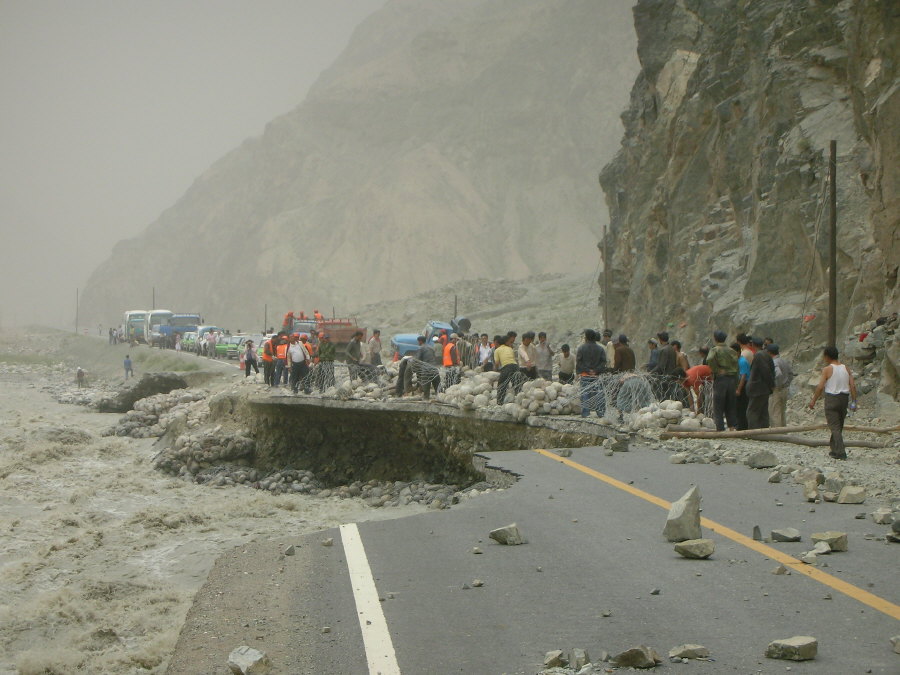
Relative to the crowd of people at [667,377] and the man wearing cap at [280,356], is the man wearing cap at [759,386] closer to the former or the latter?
the crowd of people at [667,377]

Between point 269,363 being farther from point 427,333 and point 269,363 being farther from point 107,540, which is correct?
point 107,540

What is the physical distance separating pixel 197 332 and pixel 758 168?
36.6 m

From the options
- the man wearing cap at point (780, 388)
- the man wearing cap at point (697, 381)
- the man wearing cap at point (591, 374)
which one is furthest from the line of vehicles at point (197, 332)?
the man wearing cap at point (697, 381)

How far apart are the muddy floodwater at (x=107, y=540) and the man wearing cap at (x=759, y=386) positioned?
5.40 m

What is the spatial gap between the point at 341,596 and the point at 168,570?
5540 millimetres

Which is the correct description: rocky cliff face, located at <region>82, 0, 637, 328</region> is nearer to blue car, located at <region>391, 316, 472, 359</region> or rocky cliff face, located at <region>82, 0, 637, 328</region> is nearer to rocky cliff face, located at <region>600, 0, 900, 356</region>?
rocky cliff face, located at <region>600, 0, 900, 356</region>

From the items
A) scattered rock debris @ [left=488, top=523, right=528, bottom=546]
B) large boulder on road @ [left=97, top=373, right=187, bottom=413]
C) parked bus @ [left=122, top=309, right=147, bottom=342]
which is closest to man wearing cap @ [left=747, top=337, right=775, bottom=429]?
scattered rock debris @ [left=488, top=523, right=528, bottom=546]

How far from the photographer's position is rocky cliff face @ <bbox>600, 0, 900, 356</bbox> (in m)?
22.7

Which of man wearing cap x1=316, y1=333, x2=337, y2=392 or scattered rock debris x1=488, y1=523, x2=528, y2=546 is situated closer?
scattered rock debris x1=488, y1=523, x2=528, y2=546

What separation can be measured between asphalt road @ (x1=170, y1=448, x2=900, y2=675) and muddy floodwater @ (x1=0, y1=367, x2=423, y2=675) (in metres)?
1.17

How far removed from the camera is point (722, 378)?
49.1ft

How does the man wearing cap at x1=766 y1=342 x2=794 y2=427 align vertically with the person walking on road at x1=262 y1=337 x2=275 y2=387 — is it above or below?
below

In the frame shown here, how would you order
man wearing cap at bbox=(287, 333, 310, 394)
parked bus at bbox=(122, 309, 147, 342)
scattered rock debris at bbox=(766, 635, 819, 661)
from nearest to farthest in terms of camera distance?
scattered rock debris at bbox=(766, 635, 819, 661) < man wearing cap at bbox=(287, 333, 310, 394) < parked bus at bbox=(122, 309, 147, 342)

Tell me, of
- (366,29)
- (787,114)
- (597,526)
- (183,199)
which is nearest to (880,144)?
(787,114)
